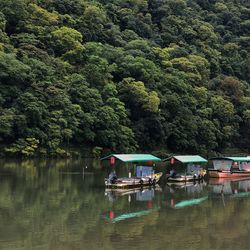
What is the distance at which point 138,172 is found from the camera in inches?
1453

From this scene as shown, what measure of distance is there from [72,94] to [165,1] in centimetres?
5781

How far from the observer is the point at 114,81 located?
79062 mm

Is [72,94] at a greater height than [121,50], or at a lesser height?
lesser

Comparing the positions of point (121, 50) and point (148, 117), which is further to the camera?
point (121, 50)

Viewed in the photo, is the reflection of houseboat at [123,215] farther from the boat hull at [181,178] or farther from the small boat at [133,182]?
the boat hull at [181,178]

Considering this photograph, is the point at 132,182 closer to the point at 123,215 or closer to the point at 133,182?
the point at 133,182

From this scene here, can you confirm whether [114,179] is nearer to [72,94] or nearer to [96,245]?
[96,245]

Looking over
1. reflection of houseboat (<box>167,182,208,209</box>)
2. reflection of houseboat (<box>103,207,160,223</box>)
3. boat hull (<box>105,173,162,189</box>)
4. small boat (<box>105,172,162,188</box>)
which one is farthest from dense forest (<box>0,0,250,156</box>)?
reflection of houseboat (<box>103,207,160,223</box>)

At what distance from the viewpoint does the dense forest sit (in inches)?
2351

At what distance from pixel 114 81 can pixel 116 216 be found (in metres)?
58.1

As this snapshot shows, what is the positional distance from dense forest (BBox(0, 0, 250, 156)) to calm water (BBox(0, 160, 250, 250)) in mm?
25346

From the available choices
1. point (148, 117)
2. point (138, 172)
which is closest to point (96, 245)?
point (138, 172)

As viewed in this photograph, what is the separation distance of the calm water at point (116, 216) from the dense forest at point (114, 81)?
25.3 m

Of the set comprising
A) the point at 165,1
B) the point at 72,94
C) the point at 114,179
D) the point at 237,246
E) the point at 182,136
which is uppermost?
the point at 165,1
